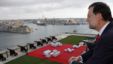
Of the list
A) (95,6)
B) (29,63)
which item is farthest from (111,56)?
(29,63)

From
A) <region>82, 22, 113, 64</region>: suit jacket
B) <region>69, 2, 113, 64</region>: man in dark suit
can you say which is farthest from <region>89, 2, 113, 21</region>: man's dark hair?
<region>82, 22, 113, 64</region>: suit jacket

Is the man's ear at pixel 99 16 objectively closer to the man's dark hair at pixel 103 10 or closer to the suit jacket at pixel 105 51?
the man's dark hair at pixel 103 10

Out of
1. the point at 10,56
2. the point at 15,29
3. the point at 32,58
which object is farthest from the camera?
the point at 15,29

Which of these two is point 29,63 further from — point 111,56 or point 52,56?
point 111,56

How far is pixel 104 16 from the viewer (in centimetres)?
183

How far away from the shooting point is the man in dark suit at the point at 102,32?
4.95 feet

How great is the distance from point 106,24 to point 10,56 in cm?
1189

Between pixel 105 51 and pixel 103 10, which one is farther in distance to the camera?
pixel 103 10

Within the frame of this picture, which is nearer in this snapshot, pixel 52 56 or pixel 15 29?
pixel 52 56

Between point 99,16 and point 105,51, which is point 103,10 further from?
point 105,51

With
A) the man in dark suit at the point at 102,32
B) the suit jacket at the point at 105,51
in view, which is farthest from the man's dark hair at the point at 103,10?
the suit jacket at the point at 105,51

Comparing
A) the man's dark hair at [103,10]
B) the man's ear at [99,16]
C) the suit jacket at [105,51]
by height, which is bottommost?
the suit jacket at [105,51]

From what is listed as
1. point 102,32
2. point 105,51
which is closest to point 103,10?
point 102,32

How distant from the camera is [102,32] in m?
1.74
